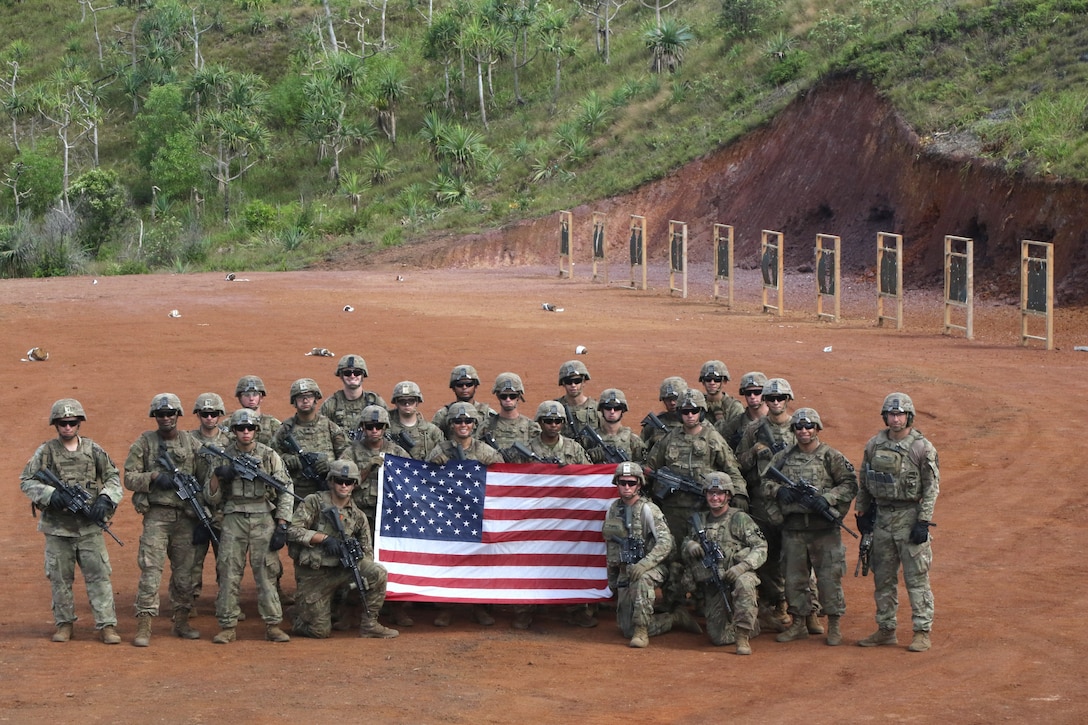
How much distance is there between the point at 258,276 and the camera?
1613 inches

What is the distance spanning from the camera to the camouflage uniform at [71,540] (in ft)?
38.2

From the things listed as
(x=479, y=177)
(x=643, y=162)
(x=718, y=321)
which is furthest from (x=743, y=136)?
(x=718, y=321)

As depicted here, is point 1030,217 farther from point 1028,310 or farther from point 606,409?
point 606,409

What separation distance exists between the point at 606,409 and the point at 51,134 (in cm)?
7476

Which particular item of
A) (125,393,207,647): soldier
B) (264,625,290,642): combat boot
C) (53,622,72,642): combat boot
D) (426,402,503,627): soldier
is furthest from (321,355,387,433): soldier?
(53,622,72,642): combat boot

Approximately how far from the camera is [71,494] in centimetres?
1149

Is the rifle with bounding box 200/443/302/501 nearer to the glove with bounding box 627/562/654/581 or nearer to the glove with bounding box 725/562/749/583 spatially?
the glove with bounding box 627/562/654/581

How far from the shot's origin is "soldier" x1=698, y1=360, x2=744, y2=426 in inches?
535

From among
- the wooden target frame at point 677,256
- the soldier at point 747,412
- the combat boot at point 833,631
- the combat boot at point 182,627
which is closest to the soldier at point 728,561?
the combat boot at point 833,631

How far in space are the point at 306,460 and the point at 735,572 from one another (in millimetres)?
3847

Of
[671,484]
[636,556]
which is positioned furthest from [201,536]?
[671,484]

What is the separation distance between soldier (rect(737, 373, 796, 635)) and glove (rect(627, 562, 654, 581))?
3.60 ft

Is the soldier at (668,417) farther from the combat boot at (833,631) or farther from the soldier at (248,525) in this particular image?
the soldier at (248,525)

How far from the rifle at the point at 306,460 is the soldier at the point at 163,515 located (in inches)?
37.0
